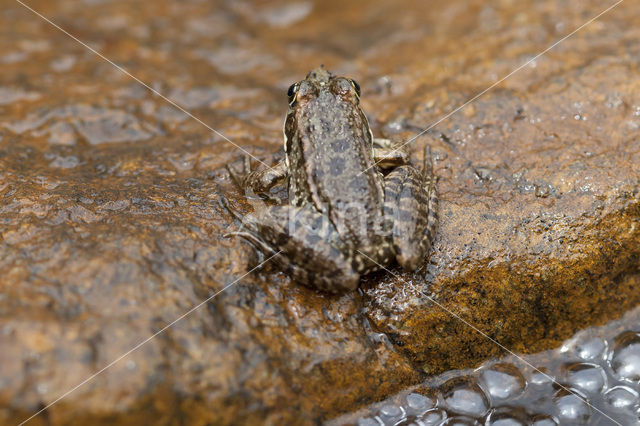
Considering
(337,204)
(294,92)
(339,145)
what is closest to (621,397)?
(337,204)

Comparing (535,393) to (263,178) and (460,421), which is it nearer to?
(460,421)

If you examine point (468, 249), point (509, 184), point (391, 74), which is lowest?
point (468, 249)

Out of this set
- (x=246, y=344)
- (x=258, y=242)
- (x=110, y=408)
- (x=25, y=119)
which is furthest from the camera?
(x=25, y=119)

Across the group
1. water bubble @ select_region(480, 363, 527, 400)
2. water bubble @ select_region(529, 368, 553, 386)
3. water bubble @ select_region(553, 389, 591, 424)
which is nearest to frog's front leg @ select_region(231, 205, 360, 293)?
water bubble @ select_region(480, 363, 527, 400)

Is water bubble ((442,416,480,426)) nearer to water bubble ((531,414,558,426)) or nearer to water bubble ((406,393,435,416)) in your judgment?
water bubble ((406,393,435,416))

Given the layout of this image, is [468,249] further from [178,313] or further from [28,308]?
[28,308]

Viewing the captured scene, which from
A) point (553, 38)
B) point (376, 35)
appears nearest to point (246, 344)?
point (553, 38)
